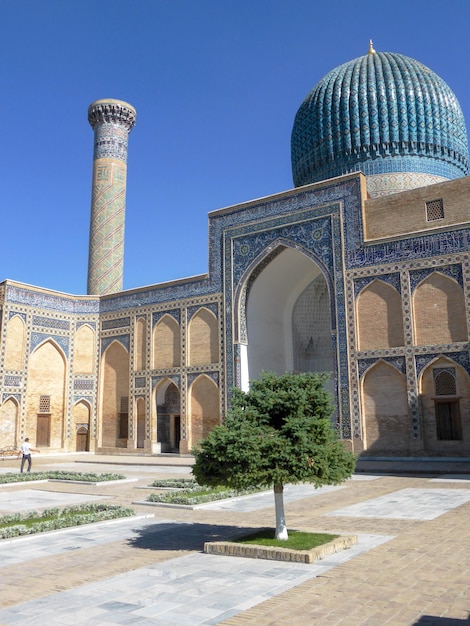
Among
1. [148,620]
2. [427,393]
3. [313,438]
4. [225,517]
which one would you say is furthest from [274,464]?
[427,393]

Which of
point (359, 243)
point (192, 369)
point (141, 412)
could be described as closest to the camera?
point (359, 243)

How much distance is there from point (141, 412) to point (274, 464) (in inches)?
566

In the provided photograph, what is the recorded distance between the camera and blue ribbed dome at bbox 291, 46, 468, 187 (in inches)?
717

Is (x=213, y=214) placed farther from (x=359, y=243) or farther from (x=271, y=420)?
(x=271, y=420)

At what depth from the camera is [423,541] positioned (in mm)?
5121

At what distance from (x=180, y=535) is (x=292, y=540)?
4.28 feet

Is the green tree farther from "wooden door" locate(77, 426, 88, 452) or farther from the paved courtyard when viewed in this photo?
"wooden door" locate(77, 426, 88, 452)

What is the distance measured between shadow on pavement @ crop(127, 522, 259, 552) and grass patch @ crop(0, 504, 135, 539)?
2.10 feet

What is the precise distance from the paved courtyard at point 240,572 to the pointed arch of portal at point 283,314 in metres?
9.16

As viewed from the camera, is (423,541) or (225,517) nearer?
(423,541)

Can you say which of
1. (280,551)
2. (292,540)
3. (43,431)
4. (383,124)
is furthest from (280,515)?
(383,124)

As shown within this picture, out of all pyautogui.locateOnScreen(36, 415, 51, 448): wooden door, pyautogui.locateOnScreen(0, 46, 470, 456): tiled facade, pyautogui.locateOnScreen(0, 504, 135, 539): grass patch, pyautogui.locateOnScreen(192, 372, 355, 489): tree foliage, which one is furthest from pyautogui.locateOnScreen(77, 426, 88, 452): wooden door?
pyautogui.locateOnScreen(192, 372, 355, 489): tree foliage

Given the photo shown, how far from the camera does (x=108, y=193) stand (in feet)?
74.0

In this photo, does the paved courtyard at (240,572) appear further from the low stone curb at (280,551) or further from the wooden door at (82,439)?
the wooden door at (82,439)
